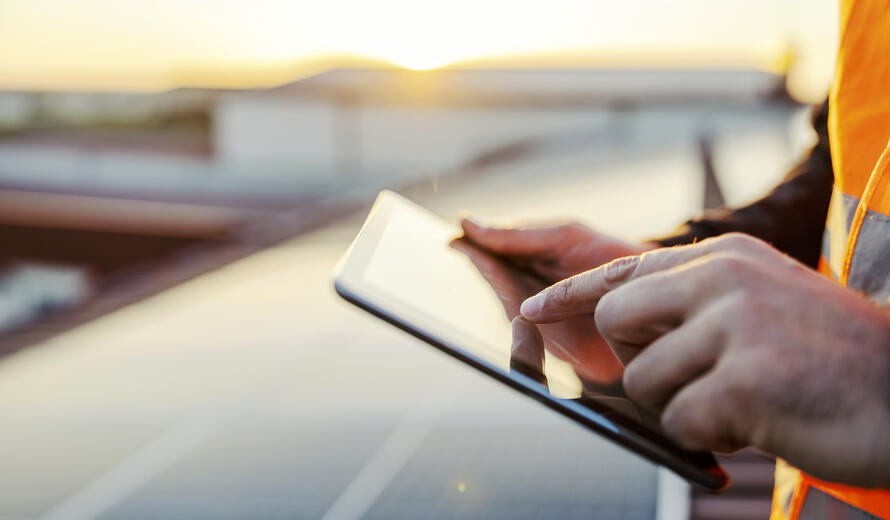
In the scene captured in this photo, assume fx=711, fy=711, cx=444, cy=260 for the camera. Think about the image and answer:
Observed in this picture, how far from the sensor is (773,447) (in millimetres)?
301

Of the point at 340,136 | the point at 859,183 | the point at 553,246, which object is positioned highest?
the point at 859,183

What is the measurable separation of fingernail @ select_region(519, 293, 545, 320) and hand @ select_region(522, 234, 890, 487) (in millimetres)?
78

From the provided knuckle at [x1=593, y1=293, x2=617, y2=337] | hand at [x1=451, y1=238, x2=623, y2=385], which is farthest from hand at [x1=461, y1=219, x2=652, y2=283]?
knuckle at [x1=593, y1=293, x2=617, y2=337]

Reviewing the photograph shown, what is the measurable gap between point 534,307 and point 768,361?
0.14 m

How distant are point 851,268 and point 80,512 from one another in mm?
986

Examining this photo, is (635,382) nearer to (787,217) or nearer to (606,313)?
(606,313)

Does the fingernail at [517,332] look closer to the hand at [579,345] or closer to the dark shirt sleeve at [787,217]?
the hand at [579,345]

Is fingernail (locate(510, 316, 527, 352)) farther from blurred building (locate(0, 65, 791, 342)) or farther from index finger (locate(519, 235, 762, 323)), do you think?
blurred building (locate(0, 65, 791, 342))

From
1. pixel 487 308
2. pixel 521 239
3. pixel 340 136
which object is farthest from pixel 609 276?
pixel 340 136

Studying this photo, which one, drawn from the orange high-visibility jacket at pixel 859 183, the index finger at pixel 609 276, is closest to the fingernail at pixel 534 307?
the index finger at pixel 609 276

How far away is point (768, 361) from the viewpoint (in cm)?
29

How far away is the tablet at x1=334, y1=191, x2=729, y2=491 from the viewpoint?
1.16 ft

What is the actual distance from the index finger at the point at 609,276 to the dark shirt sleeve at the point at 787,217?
14.9 inches

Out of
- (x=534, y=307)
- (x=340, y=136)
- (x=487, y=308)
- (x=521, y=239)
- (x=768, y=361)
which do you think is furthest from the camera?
(x=340, y=136)
